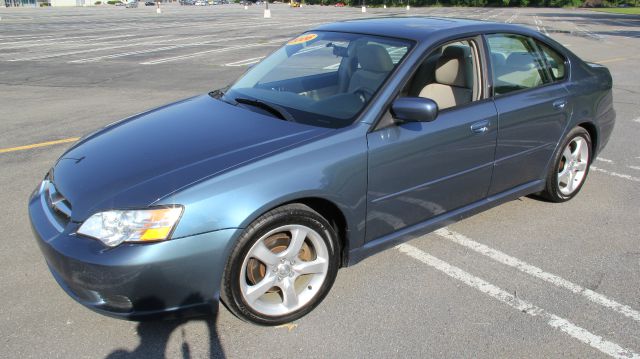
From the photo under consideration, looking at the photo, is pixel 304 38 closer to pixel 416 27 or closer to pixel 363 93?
pixel 416 27

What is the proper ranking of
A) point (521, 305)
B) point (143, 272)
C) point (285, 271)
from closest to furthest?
point (143, 272) < point (285, 271) < point (521, 305)

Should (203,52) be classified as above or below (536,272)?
above

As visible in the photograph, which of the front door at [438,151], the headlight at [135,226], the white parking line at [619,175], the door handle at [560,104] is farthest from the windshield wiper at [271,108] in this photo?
the white parking line at [619,175]

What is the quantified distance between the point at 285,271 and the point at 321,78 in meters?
1.70

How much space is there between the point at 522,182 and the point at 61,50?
17134 mm

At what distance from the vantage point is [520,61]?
4094 millimetres

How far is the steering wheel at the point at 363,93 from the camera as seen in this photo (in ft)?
10.7

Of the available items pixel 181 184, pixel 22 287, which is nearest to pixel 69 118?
pixel 22 287

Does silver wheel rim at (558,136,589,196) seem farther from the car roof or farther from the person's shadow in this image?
the person's shadow

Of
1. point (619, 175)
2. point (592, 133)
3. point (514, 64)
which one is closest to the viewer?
point (514, 64)

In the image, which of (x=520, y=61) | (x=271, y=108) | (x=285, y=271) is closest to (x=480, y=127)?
(x=520, y=61)

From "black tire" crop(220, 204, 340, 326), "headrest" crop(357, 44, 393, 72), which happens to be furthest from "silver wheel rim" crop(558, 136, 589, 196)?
"black tire" crop(220, 204, 340, 326)

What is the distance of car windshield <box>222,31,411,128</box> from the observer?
10.8 ft

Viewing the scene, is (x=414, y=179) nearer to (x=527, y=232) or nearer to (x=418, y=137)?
(x=418, y=137)
